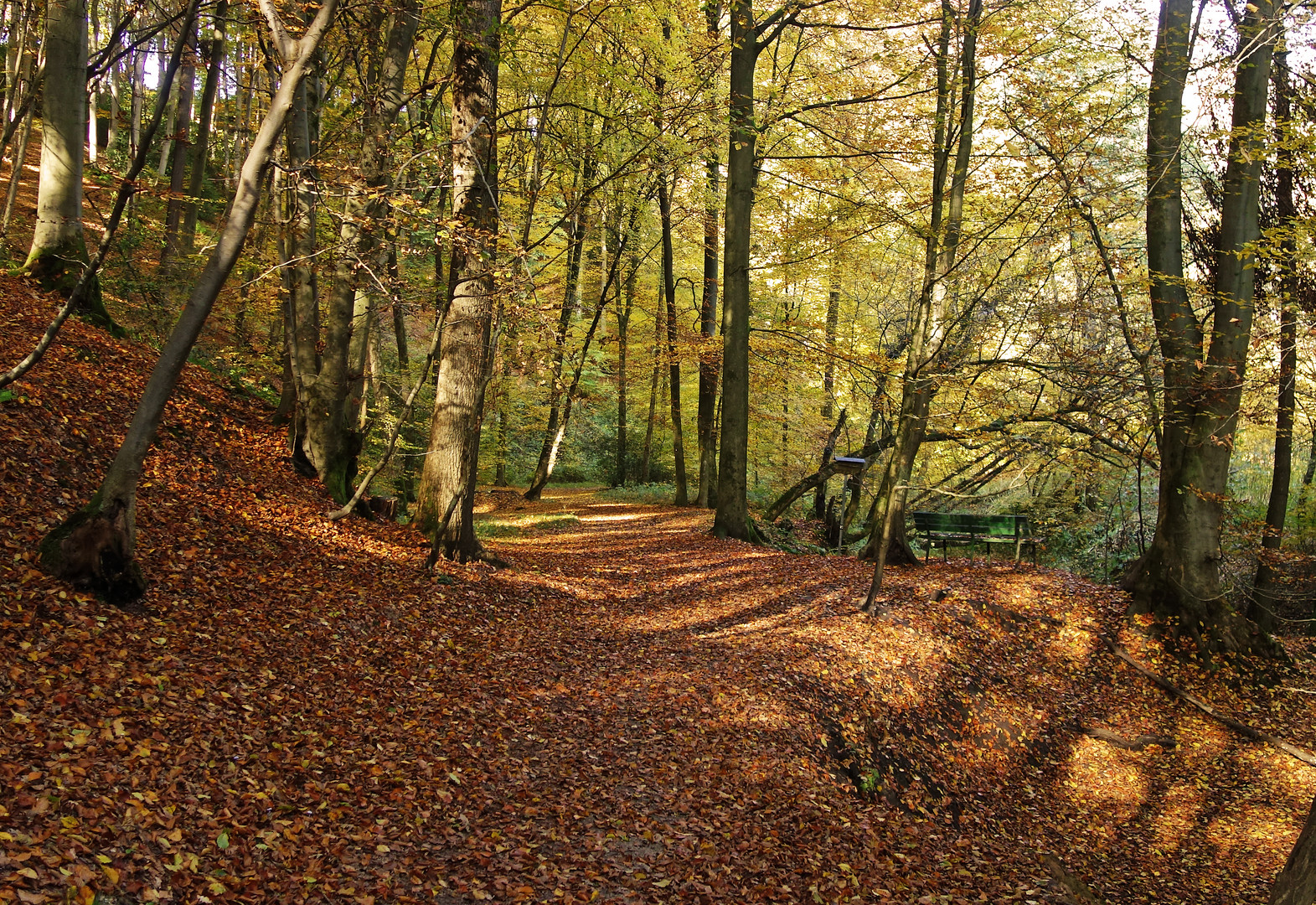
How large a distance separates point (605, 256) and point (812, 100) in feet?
21.6

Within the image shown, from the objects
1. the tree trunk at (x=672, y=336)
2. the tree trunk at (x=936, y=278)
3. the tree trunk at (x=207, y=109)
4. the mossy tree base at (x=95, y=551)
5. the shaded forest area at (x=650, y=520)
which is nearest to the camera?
the shaded forest area at (x=650, y=520)

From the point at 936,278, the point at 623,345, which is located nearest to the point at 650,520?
the point at 623,345

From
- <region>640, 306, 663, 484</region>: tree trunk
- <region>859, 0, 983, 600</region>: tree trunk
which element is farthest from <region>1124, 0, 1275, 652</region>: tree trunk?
<region>640, 306, 663, 484</region>: tree trunk

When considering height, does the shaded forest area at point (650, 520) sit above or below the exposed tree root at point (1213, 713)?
above

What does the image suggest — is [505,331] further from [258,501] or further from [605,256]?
[605,256]

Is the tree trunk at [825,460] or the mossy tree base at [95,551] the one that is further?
→ the tree trunk at [825,460]

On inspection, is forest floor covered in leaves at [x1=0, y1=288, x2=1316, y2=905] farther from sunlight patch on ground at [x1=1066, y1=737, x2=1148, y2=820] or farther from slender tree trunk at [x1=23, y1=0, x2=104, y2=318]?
slender tree trunk at [x1=23, y1=0, x2=104, y2=318]

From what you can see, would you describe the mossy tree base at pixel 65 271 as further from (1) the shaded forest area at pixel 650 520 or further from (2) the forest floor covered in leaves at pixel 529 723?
(2) the forest floor covered in leaves at pixel 529 723

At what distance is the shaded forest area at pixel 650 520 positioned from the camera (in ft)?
14.5

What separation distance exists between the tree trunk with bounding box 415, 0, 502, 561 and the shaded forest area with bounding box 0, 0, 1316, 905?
0.06 meters

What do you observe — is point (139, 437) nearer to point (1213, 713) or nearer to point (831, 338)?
point (1213, 713)

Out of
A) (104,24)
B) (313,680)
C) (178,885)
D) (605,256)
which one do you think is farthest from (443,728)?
(104,24)

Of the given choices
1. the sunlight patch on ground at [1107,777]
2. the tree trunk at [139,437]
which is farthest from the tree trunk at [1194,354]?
the tree trunk at [139,437]

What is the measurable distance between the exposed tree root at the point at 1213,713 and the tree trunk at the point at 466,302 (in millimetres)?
8401
